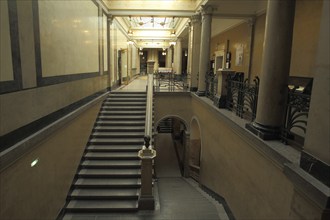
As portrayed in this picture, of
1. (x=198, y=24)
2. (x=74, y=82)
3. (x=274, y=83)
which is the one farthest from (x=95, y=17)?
(x=274, y=83)

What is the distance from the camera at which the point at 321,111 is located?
2541mm

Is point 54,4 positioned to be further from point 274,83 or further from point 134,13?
point 134,13

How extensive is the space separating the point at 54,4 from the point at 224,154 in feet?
17.4

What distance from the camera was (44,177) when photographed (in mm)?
4902

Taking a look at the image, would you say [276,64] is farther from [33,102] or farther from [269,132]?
[33,102]

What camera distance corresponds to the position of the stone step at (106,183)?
702 cm

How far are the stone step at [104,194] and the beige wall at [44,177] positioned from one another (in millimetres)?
345

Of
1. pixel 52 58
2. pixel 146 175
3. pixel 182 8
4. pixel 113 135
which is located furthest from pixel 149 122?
pixel 182 8

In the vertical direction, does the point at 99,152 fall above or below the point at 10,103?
below

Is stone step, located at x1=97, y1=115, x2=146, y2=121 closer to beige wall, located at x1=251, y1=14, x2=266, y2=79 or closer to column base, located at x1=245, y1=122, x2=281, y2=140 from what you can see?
beige wall, located at x1=251, y1=14, x2=266, y2=79

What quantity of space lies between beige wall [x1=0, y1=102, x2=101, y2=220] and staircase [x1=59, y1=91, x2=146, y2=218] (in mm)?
406

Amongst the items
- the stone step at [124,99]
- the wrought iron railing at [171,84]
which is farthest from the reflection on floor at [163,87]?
the stone step at [124,99]

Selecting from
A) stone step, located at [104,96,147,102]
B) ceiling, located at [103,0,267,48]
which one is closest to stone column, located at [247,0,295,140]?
ceiling, located at [103,0,267,48]

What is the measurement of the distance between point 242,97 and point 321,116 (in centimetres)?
329
